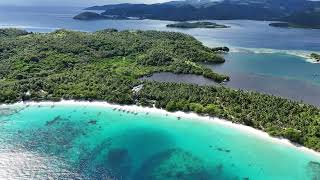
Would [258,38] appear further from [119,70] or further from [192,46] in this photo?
[119,70]

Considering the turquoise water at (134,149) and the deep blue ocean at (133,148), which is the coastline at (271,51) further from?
the turquoise water at (134,149)

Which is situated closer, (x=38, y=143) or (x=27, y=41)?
(x=38, y=143)

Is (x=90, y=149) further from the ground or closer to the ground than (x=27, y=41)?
closer to the ground

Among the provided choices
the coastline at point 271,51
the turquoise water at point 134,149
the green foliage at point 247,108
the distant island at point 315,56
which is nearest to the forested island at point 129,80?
the green foliage at point 247,108

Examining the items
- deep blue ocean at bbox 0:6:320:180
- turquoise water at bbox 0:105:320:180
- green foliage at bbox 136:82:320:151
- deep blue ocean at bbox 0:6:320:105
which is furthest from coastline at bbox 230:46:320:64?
turquoise water at bbox 0:105:320:180

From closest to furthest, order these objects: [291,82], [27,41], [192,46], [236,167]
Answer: [236,167] → [291,82] → [27,41] → [192,46]

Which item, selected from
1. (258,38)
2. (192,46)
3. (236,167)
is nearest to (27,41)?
(192,46)

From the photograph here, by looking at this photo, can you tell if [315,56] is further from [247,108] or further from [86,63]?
[86,63]
